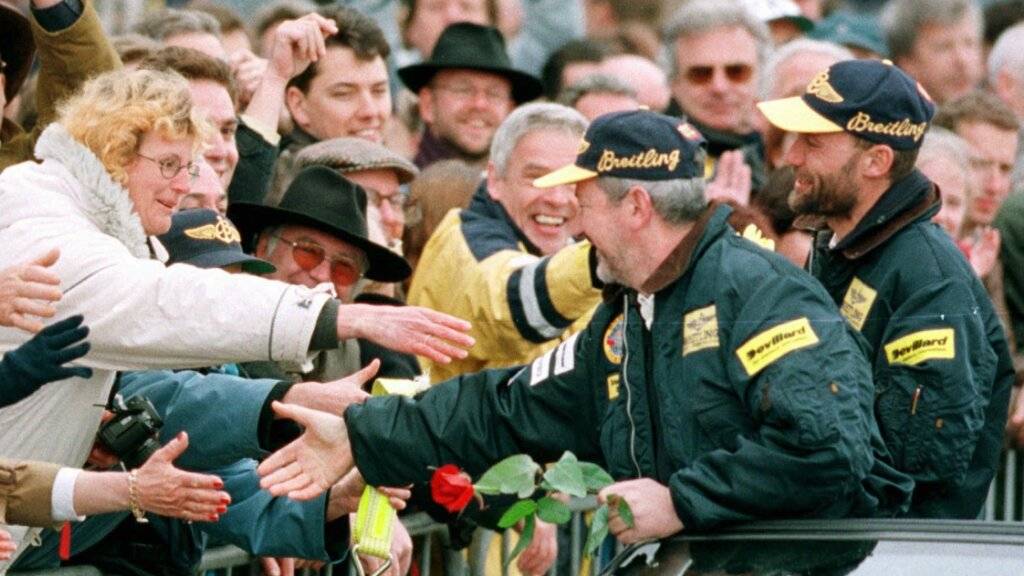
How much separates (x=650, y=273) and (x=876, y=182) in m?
1.20

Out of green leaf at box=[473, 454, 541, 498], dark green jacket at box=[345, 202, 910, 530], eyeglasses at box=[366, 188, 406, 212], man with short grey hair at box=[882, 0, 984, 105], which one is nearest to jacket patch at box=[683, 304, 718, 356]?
dark green jacket at box=[345, 202, 910, 530]

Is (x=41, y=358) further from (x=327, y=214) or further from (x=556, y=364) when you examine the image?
(x=327, y=214)

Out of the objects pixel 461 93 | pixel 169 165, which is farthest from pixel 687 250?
pixel 461 93

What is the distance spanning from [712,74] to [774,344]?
546 centimetres

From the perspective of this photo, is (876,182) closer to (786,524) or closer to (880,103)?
(880,103)

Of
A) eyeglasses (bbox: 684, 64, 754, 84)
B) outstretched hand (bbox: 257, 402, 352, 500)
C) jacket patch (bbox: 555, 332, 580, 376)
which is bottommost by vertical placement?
outstretched hand (bbox: 257, 402, 352, 500)

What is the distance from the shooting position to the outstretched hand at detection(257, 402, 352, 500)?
707 centimetres

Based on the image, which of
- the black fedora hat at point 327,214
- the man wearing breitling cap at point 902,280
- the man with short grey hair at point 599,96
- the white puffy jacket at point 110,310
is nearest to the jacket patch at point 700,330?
the man wearing breitling cap at point 902,280

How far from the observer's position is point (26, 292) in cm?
625

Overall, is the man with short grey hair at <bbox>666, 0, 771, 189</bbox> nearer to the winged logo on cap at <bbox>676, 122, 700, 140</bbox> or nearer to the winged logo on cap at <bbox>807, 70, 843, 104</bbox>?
the winged logo on cap at <bbox>807, 70, 843, 104</bbox>

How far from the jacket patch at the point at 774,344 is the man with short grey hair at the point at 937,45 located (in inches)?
301

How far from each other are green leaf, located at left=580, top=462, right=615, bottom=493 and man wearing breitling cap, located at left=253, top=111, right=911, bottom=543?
13cm

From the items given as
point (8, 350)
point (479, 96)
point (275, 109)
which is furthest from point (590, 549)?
point (479, 96)

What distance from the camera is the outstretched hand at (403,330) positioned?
6688mm
